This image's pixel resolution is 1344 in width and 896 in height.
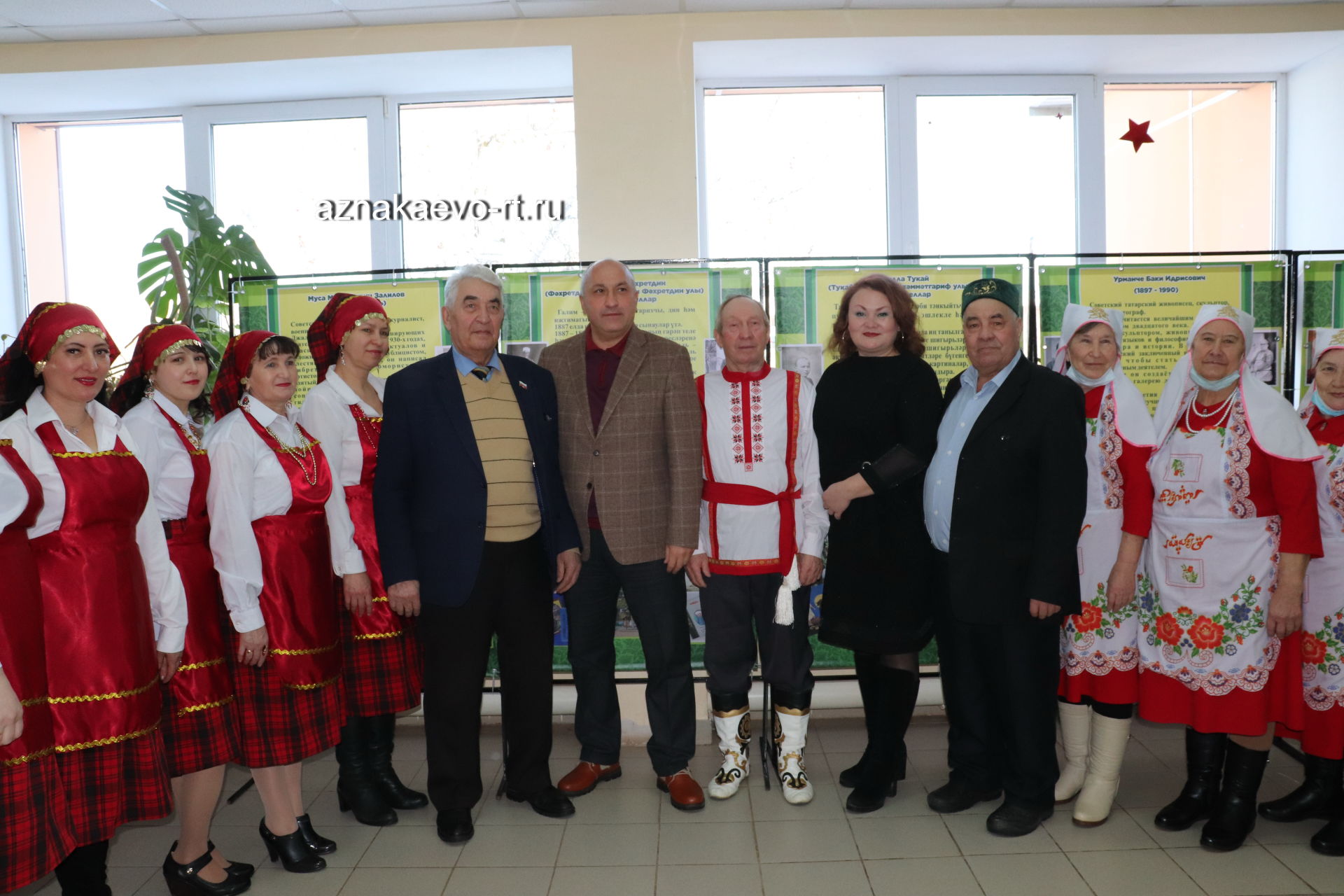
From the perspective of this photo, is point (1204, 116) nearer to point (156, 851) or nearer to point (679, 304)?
point (679, 304)

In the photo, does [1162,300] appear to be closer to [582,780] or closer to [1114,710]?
[1114,710]

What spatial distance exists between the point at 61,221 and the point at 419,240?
2.10 meters

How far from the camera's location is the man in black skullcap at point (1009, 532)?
253cm

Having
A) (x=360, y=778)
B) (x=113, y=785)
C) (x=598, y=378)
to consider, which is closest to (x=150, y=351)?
(x=113, y=785)

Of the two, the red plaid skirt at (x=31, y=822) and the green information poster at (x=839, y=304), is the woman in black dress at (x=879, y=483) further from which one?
the red plaid skirt at (x=31, y=822)

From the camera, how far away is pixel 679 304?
11.8ft

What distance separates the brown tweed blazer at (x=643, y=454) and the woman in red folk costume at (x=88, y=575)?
1.22 metres

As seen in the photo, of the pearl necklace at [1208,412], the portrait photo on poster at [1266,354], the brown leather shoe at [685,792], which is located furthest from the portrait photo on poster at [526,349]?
the portrait photo on poster at [1266,354]

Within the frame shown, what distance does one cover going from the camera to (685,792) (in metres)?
2.91

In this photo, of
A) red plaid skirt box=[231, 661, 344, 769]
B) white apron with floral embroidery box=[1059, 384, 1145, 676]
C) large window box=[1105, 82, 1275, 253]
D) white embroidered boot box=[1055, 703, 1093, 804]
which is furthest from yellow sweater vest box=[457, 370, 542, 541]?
large window box=[1105, 82, 1275, 253]

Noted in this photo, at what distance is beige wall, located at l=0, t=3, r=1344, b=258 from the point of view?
160 inches

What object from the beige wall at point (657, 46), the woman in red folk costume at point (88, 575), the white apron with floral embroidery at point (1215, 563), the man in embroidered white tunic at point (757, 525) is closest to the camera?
the woman in red folk costume at point (88, 575)

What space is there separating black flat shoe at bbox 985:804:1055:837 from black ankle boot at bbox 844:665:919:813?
0.35 meters

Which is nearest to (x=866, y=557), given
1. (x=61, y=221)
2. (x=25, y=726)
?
(x=25, y=726)
